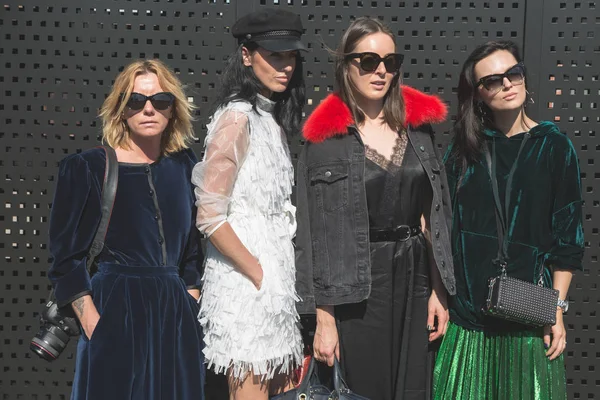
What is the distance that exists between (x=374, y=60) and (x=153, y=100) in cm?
107

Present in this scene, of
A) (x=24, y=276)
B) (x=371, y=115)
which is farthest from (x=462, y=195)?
(x=24, y=276)

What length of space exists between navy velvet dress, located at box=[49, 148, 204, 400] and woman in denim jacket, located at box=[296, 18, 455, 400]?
61 centimetres

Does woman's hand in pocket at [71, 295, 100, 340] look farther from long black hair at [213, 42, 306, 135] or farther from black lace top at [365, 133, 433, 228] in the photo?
black lace top at [365, 133, 433, 228]

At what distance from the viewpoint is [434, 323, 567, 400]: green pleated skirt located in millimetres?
3164

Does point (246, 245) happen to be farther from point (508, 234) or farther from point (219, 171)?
point (508, 234)

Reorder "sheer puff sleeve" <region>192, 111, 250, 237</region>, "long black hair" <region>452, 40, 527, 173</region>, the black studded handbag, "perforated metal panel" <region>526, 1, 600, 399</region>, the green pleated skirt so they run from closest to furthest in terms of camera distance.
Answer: "sheer puff sleeve" <region>192, 111, 250, 237</region> < the black studded handbag < the green pleated skirt < "long black hair" <region>452, 40, 527, 173</region> < "perforated metal panel" <region>526, 1, 600, 399</region>

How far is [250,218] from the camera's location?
3068mm

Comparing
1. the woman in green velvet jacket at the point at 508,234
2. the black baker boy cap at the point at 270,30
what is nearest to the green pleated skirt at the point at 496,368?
the woman in green velvet jacket at the point at 508,234

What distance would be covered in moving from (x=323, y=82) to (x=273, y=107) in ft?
3.76

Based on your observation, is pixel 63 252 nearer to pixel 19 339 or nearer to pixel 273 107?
pixel 273 107

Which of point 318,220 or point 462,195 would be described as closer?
point 318,220

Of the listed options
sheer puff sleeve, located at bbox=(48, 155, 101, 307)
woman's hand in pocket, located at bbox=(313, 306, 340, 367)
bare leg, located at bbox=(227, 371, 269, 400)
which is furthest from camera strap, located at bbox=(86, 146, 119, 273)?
woman's hand in pocket, located at bbox=(313, 306, 340, 367)

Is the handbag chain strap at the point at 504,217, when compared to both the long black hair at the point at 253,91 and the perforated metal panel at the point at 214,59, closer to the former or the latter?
the long black hair at the point at 253,91

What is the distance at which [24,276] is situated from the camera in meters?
4.45
